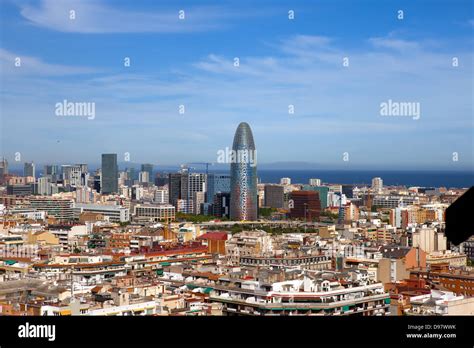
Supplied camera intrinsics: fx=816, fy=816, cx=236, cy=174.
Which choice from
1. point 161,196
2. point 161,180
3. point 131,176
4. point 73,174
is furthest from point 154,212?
point 131,176

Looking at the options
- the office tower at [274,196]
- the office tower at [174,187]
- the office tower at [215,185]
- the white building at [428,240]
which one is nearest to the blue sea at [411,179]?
the office tower at [274,196]

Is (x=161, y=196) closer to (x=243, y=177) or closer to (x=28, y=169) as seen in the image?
(x=243, y=177)

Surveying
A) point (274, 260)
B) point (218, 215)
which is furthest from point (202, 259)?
point (218, 215)

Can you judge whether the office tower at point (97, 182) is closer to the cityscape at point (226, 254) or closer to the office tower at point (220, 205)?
the cityscape at point (226, 254)

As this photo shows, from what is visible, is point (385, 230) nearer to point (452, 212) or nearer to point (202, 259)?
point (202, 259)

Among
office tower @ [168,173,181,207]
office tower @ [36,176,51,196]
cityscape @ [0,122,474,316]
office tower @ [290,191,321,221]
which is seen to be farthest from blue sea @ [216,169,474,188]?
office tower @ [36,176,51,196]

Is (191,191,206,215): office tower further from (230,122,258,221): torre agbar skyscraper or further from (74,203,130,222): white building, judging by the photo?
(74,203,130,222): white building
